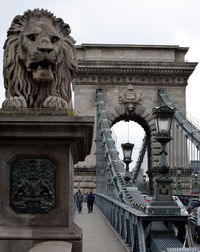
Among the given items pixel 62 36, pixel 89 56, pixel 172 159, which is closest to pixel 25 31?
pixel 62 36

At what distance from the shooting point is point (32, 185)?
5.29 m

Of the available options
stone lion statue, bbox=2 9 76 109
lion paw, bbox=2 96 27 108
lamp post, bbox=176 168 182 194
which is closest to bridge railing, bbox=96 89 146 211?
lamp post, bbox=176 168 182 194

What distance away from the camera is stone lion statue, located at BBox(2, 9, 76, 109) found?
5.50 metres

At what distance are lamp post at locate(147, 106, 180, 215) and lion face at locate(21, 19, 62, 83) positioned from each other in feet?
16.8

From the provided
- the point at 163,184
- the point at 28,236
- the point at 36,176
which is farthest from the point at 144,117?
the point at 28,236

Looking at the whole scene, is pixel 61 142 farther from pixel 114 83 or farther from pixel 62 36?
pixel 114 83

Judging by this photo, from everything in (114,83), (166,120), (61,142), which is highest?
(114,83)

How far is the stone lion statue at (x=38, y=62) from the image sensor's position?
18.0ft

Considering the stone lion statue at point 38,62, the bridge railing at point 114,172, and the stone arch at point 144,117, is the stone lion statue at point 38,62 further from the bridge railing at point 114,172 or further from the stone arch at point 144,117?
the stone arch at point 144,117

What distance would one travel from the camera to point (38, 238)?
16.6 ft

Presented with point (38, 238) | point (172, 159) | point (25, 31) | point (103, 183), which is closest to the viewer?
point (38, 238)

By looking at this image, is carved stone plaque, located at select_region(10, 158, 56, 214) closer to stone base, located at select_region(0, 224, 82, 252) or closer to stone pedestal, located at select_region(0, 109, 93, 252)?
stone pedestal, located at select_region(0, 109, 93, 252)

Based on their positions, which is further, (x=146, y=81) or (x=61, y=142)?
(x=146, y=81)

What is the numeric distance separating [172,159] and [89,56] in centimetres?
1050
